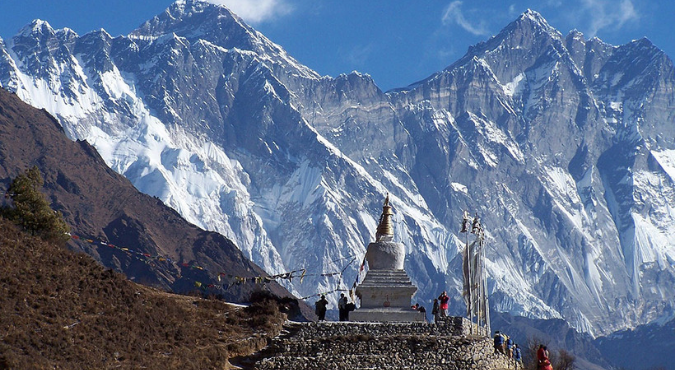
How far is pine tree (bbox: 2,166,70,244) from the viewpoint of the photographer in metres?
74.2

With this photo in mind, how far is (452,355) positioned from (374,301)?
11062 millimetres

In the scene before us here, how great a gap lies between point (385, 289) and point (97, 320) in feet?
58.2

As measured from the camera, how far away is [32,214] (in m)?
74.7

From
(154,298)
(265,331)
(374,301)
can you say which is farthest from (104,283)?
(374,301)

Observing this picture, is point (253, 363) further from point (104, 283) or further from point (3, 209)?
point (3, 209)

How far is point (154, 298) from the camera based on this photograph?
65.5 metres

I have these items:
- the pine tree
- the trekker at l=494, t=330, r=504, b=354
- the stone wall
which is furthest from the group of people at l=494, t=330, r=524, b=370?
the pine tree

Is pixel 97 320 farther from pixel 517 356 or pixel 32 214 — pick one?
pixel 517 356

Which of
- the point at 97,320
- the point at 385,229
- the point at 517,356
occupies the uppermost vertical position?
the point at 385,229

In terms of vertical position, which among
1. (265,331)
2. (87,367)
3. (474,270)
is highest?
(474,270)

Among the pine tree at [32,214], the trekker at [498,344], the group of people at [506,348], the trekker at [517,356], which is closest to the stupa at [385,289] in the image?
the group of people at [506,348]

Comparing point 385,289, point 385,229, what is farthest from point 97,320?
point 385,229

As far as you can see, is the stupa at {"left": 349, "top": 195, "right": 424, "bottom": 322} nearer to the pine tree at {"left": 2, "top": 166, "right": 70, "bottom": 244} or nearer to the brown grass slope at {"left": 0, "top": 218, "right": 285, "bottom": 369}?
the brown grass slope at {"left": 0, "top": 218, "right": 285, "bottom": 369}

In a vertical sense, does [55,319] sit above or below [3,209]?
below
